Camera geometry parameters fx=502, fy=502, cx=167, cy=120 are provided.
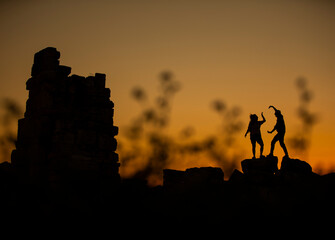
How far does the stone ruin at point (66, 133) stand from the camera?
1897cm

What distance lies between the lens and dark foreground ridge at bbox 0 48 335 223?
17375 millimetres

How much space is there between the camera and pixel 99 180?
1948cm

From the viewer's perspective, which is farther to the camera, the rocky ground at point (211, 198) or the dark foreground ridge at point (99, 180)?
the dark foreground ridge at point (99, 180)

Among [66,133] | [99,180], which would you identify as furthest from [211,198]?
[66,133]

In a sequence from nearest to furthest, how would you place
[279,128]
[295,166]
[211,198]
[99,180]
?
[211,198] → [295,166] → [279,128] → [99,180]

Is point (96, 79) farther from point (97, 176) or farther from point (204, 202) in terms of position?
point (204, 202)

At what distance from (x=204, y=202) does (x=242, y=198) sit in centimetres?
143

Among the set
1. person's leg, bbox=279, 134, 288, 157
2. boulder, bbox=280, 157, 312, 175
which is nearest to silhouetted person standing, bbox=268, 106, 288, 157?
person's leg, bbox=279, 134, 288, 157

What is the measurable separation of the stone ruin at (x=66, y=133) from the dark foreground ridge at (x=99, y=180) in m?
0.04

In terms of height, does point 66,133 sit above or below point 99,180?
above

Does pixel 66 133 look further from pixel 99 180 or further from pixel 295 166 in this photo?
pixel 295 166

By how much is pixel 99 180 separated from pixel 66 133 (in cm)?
222

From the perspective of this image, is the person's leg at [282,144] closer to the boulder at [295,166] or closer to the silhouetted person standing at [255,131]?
the boulder at [295,166]

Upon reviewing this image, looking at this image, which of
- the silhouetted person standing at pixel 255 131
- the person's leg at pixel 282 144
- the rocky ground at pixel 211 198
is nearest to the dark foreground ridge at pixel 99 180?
the rocky ground at pixel 211 198
